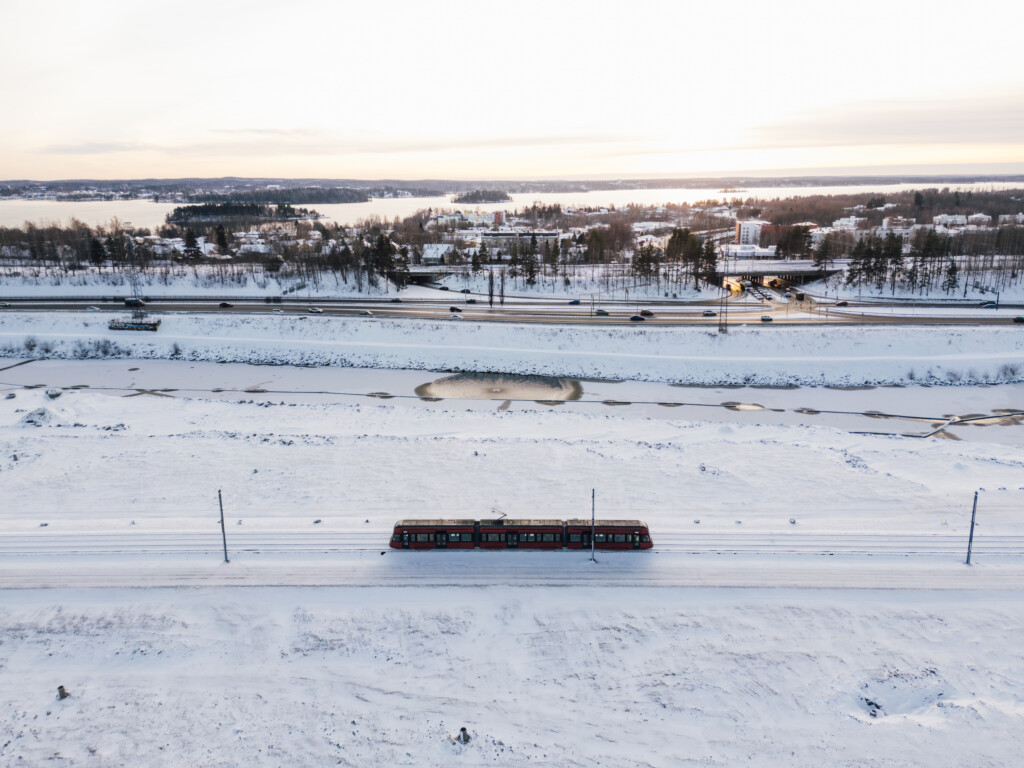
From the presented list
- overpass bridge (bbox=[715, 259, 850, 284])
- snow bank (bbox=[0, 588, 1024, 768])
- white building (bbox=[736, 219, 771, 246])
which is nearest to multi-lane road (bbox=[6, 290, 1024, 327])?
overpass bridge (bbox=[715, 259, 850, 284])

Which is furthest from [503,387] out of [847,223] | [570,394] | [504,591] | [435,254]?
[847,223]

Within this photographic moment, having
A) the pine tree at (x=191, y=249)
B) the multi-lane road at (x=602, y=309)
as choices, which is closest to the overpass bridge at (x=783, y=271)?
the multi-lane road at (x=602, y=309)

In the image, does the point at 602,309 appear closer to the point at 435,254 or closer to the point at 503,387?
the point at 503,387

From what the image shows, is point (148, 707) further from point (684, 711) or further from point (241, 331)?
point (241, 331)

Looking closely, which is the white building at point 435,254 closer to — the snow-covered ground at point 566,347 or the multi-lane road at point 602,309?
Result: the multi-lane road at point 602,309

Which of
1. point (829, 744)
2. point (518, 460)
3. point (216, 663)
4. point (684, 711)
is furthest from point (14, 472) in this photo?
point (829, 744)
